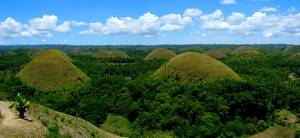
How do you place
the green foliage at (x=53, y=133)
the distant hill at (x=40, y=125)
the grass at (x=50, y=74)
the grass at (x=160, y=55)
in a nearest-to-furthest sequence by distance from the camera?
the distant hill at (x=40, y=125)
the green foliage at (x=53, y=133)
the grass at (x=50, y=74)
the grass at (x=160, y=55)

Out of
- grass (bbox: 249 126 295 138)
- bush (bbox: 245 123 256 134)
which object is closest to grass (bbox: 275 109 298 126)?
bush (bbox: 245 123 256 134)

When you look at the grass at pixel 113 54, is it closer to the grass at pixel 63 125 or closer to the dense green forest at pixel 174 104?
the dense green forest at pixel 174 104

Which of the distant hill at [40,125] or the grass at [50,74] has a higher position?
the distant hill at [40,125]

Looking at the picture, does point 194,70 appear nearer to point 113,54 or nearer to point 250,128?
point 250,128

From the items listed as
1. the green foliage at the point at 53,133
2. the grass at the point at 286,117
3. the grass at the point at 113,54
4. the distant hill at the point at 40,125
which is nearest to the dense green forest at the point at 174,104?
the grass at the point at 286,117

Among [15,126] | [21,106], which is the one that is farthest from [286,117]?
[15,126]

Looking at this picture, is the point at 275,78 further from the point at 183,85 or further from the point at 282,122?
the point at 282,122

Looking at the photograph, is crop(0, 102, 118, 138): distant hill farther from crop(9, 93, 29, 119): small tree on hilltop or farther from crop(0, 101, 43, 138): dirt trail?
crop(9, 93, 29, 119): small tree on hilltop

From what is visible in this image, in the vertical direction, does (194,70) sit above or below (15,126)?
below
